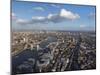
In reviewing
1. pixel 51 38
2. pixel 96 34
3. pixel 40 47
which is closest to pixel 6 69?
pixel 40 47

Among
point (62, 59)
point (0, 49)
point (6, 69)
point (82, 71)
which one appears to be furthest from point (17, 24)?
point (82, 71)

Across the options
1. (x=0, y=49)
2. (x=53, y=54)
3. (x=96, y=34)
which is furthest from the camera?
(x=96, y=34)

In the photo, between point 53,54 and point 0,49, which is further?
point 53,54

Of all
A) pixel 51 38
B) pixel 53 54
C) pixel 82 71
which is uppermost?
pixel 51 38

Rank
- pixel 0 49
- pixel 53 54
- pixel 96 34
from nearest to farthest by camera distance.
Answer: pixel 0 49 < pixel 53 54 < pixel 96 34

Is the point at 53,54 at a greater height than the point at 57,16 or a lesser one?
lesser

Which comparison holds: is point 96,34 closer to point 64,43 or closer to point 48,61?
point 64,43
